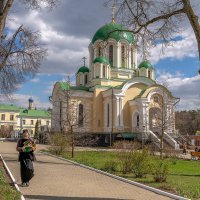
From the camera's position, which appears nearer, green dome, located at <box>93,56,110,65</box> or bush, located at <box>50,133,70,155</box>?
bush, located at <box>50,133,70,155</box>

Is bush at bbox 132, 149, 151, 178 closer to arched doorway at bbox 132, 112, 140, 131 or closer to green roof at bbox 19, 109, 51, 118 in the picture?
arched doorway at bbox 132, 112, 140, 131

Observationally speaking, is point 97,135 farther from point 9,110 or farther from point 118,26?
point 9,110

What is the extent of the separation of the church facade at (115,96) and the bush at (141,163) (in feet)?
75.0

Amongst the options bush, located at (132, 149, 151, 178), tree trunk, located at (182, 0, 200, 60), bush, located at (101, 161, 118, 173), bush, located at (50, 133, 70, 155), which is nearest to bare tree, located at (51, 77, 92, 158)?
bush, located at (50, 133, 70, 155)

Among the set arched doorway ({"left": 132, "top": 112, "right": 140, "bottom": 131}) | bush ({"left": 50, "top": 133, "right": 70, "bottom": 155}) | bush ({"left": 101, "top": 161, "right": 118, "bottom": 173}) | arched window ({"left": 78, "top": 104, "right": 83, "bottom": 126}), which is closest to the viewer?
bush ({"left": 101, "top": 161, "right": 118, "bottom": 173})

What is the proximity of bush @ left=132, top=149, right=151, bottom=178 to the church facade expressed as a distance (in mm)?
22872

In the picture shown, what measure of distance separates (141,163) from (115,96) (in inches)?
1121

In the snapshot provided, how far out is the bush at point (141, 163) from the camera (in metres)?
12.5

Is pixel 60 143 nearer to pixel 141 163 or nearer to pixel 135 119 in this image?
pixel 141 163

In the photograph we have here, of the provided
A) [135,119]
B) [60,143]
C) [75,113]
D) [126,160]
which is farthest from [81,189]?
[135,119]

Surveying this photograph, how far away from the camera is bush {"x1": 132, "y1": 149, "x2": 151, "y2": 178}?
494 inches

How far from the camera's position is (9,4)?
9.17m

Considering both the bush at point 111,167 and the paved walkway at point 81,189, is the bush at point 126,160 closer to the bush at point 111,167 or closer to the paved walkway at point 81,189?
the bush at point 111,167

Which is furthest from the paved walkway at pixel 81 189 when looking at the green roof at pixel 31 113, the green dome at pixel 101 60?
the green roof at pixel 31 113
